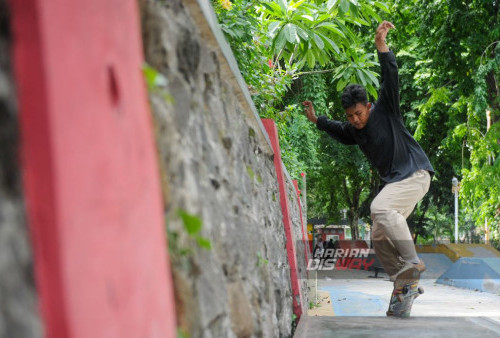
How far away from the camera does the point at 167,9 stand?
5.74ft

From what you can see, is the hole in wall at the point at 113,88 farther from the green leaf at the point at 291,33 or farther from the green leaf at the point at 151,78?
the green leaf at the point at 291,33

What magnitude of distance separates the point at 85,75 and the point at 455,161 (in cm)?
2320

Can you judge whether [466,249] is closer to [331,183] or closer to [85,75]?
[331,183]

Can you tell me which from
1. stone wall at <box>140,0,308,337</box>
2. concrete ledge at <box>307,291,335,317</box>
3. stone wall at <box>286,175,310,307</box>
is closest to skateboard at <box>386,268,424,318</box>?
stone wall at <box>286,175,310,307</box>

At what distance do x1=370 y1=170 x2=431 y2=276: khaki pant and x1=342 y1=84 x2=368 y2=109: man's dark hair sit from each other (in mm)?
747

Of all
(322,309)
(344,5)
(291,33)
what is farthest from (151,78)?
(322,309)

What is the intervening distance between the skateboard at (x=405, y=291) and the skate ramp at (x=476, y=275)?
13.2 metres

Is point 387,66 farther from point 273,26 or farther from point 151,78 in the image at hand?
point 151,78

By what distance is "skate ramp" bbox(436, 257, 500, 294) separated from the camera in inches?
661

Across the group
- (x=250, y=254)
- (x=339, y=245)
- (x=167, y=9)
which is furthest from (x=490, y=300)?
(x=339, y=245)

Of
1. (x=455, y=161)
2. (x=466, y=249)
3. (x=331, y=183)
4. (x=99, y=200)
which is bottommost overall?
(x=466, y=249)

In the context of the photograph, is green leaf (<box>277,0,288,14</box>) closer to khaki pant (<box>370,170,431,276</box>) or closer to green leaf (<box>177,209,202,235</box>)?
khaki pant (<box>370,170,431,276</box>)

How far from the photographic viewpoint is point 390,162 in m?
4.77

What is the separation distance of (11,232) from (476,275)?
18.7 meters
